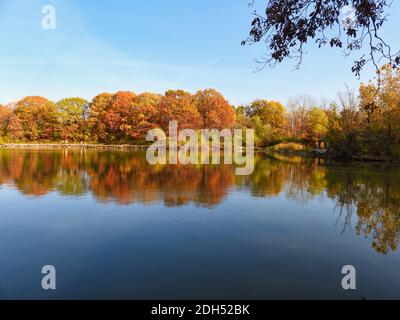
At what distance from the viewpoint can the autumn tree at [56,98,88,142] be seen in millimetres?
57750

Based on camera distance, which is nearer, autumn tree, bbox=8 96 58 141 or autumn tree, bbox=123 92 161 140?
autumn tree, bbox=123 92 161 140

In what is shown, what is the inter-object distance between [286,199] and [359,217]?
2.79m

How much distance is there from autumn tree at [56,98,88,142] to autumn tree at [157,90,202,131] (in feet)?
56.0

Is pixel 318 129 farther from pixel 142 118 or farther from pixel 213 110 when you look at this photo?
pixel 142 118

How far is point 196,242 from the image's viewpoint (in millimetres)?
6402

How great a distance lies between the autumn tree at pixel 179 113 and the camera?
162 feet

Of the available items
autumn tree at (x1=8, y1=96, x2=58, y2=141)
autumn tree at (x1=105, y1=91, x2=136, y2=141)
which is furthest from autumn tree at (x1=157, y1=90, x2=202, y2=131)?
autumn tree at (x1=8, y1=96, x2=58, y2=141)

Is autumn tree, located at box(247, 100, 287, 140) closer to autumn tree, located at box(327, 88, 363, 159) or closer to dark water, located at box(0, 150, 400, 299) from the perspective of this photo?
autumn tree, located at box(327, 88, 363, 159)

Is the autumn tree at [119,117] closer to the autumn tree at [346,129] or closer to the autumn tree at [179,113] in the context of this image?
the autumn tree at [179,113]

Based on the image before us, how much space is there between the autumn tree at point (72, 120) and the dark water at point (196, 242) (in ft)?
160

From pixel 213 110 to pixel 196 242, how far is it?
158ft

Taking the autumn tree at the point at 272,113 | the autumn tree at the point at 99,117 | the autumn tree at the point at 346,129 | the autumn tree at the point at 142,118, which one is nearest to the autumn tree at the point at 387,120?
the autumn tree at the point at 346,129

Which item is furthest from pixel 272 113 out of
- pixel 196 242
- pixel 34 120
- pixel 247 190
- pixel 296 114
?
pixel 196 242
